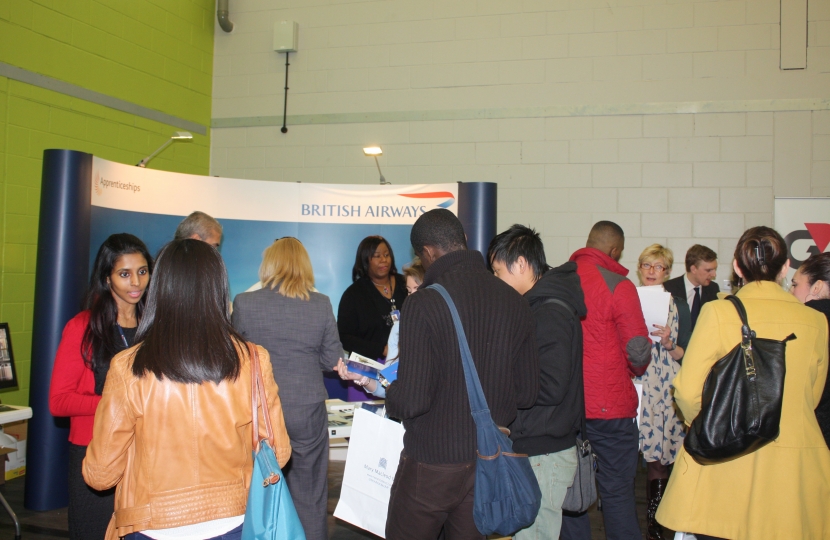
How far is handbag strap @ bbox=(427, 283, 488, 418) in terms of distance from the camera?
1.64 m

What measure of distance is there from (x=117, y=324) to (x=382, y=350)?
199 centimetres

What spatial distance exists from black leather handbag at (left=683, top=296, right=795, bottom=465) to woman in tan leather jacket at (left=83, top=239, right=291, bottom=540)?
47.0 inches

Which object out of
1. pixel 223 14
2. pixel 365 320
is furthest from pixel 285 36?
pixel 365 320

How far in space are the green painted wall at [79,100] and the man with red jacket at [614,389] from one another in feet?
12.1

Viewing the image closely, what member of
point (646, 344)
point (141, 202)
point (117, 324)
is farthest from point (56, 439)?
point (646, 344)

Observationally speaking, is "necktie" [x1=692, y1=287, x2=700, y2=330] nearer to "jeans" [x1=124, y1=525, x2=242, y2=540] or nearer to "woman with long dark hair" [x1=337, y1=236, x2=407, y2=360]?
"woman with long dark hair" [x1=337, y1=236, x2=407, y2=360]

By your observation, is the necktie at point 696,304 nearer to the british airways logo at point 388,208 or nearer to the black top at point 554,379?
the british airways logo at point 388,208

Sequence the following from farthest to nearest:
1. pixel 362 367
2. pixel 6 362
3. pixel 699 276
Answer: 1. pixel 699 276
2. pixel 6 362
3. pixel 362 367

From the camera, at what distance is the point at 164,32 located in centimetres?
532

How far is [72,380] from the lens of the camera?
199 cm

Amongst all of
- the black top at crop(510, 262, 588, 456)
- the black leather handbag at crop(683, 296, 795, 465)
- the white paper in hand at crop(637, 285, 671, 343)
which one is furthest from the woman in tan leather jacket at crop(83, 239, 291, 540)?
the white paper in hand at crop(637, 285, 671, 343)

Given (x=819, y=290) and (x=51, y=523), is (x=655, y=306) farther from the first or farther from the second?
(x=51, y=523)

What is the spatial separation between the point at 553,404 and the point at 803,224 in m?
3.97

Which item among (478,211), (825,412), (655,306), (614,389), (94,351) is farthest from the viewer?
(478,211)
